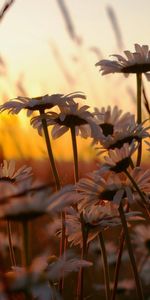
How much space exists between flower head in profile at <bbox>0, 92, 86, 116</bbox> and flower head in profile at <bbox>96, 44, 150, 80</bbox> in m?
0.29

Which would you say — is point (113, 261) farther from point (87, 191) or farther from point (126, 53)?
point (87, 191)

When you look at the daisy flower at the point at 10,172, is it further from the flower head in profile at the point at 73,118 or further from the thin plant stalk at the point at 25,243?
the thin plant stalk at the point at 25,243

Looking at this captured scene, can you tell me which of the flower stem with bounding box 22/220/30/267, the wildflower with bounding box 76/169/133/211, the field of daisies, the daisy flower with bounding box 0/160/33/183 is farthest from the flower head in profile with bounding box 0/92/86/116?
the flower stem with bounding box 22/220/30/267

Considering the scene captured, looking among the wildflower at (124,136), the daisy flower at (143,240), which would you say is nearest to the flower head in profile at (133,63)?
the wildflower at (124,136)

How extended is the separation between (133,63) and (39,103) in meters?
0.45

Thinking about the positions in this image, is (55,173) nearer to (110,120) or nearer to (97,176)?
(97,176)

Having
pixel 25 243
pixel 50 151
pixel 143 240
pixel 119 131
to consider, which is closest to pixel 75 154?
pixel 50 151

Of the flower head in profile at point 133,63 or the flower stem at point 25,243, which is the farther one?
the flower head in profile at point 133,63

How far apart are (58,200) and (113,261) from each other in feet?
8.99

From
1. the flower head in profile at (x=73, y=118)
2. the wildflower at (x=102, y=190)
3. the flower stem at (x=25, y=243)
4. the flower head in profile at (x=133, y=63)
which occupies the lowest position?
the wildflower at (x=102, y=190)

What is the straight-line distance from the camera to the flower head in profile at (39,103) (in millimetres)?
2125

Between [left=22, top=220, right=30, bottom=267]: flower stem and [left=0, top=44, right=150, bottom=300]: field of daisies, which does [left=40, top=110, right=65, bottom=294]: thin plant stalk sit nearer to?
[left=0, top=44, right=150, bottom=300]: field of daisies

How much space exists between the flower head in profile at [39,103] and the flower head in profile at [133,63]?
0.97ft

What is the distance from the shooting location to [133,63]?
7.89 ft
